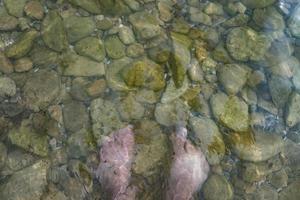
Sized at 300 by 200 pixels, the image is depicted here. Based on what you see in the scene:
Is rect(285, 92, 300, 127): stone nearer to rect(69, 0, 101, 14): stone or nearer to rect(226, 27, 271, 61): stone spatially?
rect(226, 27, 271, 61): stone

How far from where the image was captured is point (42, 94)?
4.30 metres

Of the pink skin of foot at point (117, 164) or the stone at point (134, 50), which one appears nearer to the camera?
the pink skin of foot at point (117, 164)

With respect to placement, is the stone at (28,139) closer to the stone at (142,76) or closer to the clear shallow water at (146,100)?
the clear shallow water at (146,100)

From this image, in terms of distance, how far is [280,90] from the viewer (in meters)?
4.83

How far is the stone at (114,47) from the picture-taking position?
459cm

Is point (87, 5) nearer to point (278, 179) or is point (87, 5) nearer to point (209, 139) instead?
point (209, 139)

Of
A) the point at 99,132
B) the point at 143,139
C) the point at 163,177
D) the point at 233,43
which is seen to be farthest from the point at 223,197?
the point at 233,43

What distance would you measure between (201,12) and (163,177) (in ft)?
7.28

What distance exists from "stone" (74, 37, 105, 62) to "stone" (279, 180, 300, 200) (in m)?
2.62

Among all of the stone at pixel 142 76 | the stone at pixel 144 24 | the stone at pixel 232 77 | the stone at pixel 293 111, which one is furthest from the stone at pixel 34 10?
the stone at pixel 293 111

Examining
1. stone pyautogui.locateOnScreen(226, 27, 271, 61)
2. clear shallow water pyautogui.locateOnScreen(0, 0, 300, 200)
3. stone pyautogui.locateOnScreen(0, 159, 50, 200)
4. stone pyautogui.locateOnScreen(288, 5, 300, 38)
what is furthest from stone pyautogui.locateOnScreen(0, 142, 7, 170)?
stone pyautogui.locateOnScreen(288, 5, 300, 38)

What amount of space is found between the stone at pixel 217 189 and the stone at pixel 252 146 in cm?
38

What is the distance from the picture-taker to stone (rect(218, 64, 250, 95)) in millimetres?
4707

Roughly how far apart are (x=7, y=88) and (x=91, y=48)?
41.2 inches
